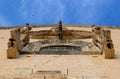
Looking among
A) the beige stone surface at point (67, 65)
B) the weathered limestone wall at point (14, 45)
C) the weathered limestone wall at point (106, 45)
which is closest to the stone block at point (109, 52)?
the weathered limestone wall at point (106, 45)

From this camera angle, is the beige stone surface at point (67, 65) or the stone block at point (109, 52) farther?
the stone block at point (109, 52)

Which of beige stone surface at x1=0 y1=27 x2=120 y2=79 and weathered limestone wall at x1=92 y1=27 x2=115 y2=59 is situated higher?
weathered limestone wall at x1=92 y1=27 x2=115 y2=59

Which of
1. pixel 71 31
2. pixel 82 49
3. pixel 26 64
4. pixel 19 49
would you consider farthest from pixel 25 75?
pixel 71 31

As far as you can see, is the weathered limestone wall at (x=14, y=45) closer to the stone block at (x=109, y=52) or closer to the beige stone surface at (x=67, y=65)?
the beige stone surface at (x=67, y=65)

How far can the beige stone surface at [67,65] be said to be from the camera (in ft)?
36.4

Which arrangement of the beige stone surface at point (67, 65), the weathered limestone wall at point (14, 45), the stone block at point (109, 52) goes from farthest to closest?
1. the weathered limestone wall at point (14, 45)
2. the stone block at point (109, 52)
3. the beige stone surface at point (67, 65)

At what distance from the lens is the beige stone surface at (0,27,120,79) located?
1111 cm

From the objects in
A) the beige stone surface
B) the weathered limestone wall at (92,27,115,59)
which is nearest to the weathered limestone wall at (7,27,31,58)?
the beige stone surface

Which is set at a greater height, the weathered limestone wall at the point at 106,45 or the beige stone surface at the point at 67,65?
the weathered limestone wall at the point at 106,45

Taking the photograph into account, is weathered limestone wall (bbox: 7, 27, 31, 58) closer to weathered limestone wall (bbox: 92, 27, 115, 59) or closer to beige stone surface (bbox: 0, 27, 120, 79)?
beige stone surface (bbox: 0, 27, 120, 79)

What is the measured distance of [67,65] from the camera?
39.9 ft

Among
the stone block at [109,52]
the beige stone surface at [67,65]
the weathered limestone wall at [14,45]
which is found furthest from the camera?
the weathered limestone wall at [14,45]

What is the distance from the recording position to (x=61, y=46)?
635 inches

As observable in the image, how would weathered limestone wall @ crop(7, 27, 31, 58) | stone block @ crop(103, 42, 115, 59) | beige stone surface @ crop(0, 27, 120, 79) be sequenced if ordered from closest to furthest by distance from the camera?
beige stone surface @ crop(0, 27, 120, 79)
stone block @ crop(103, 42, 115, 59)
weathered limestone wall @ crop(7, 27, 31, 58)
